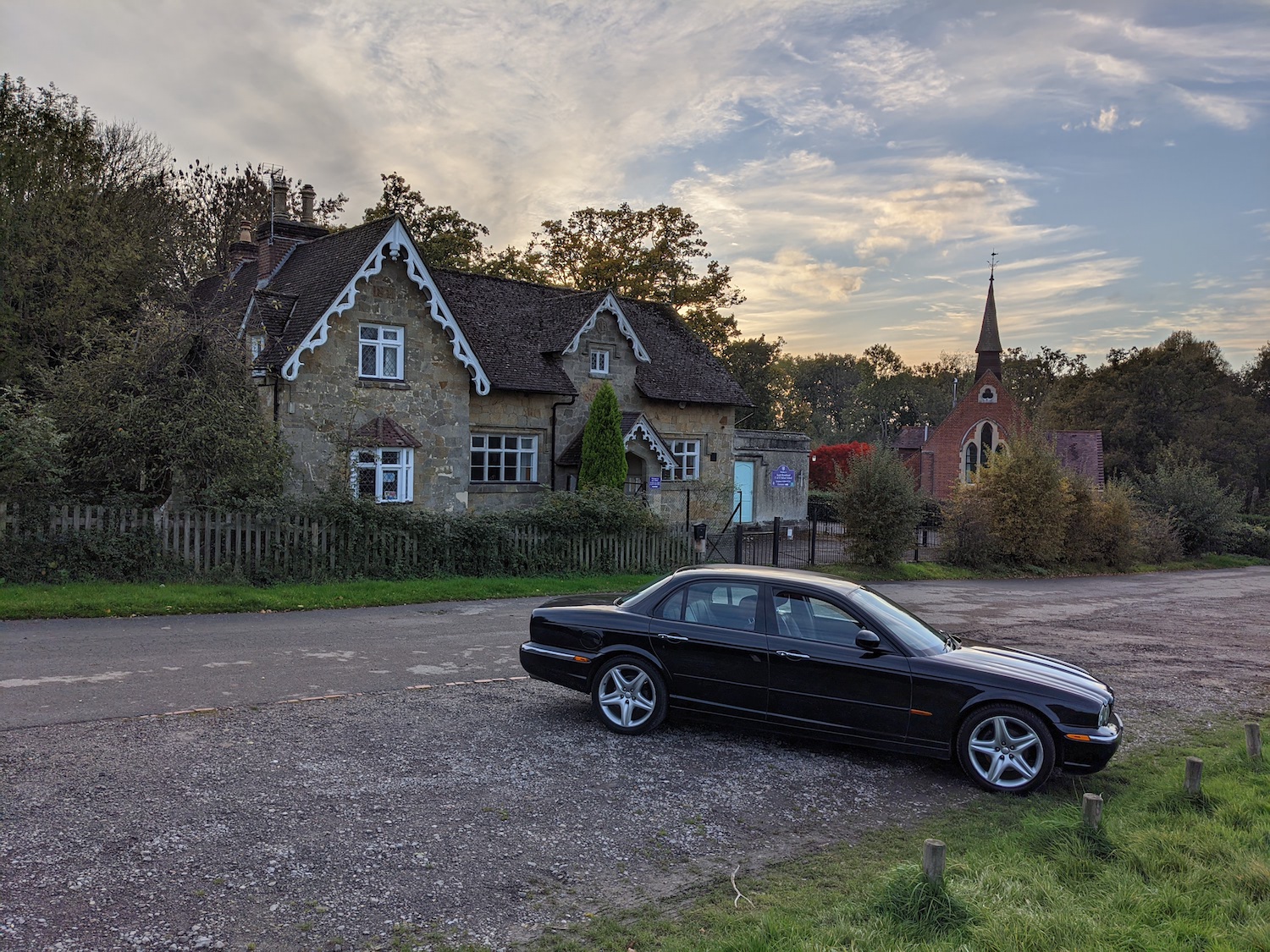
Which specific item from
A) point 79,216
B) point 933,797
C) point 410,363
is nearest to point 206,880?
point 933,797

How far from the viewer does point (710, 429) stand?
32.2 meters

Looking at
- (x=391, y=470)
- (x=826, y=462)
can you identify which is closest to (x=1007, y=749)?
(x=391, y=470)

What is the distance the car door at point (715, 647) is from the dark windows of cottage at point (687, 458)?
2237 centimetres

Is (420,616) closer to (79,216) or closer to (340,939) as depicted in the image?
(340,939)

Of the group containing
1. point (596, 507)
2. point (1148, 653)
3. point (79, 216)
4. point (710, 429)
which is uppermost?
point (79, 216)

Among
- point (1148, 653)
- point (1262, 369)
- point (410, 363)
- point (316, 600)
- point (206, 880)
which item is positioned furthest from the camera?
point (1262, 369)

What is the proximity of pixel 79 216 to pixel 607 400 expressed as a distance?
1506cm

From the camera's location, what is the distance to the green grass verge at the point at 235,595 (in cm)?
1284

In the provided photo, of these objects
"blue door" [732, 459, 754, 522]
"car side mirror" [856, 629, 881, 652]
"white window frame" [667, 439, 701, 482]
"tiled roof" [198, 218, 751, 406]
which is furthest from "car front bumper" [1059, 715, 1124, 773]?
"blue door" [732, 459, 754, 522]

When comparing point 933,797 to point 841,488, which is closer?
point 933,797

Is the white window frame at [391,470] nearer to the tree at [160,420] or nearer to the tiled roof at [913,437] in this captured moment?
the tree at [160,420]

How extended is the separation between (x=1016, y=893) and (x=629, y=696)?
12.7 ft

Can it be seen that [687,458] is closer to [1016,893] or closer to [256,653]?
[256,653]

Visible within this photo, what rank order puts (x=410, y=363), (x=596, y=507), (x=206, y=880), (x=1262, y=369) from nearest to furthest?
1. (x=206, y=880)
2. (x=596, y=507)
3. (x=410, y=363)
4. (x=1262, y=369)
